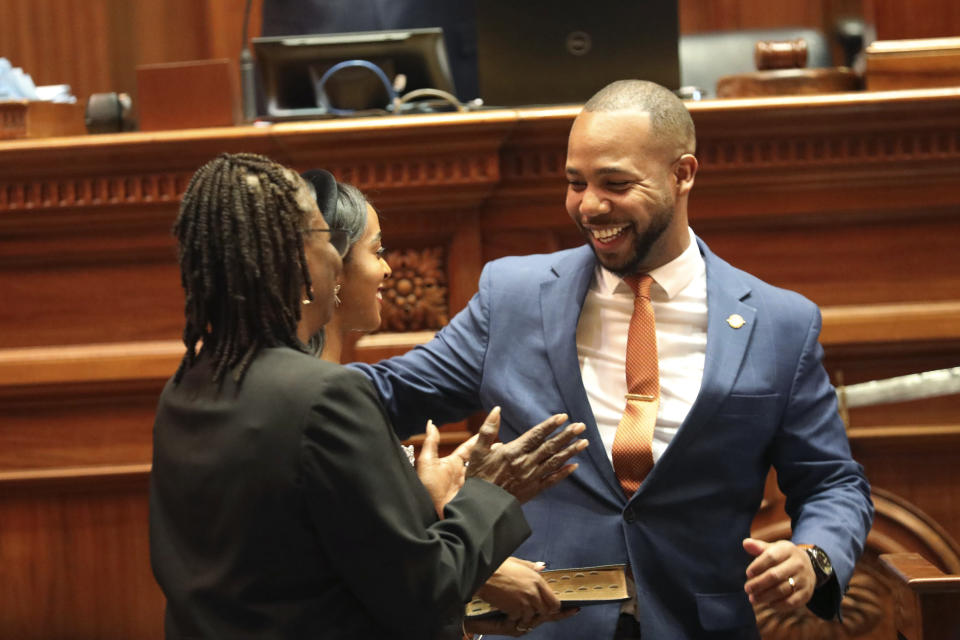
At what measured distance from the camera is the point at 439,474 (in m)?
1.67

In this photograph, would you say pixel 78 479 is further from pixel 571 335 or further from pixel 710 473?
pixel 710 473

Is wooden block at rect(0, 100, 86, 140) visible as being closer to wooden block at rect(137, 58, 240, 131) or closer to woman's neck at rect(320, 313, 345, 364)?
wooden block at rect(137, 58, 240, 131)

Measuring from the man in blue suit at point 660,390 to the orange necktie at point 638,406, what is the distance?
0.10ft

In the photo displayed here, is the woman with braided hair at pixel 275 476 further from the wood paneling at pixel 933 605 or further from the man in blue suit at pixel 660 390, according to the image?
the wood paneling at pixel 933 605

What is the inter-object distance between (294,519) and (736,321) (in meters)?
1.09

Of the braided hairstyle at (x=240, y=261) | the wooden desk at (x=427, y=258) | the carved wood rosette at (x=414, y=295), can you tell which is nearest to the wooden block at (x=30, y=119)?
the wooden desk at (x=427, y=258)

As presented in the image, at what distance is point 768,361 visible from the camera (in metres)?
2.19

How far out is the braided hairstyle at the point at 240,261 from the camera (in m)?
1.50

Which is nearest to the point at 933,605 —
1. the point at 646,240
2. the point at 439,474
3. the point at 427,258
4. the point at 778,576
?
the point at 778,576

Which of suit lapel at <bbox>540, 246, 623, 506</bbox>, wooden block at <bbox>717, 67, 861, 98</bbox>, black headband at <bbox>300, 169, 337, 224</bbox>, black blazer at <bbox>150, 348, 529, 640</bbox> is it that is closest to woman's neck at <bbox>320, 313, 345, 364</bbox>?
black headband at <bbox>300, 169, 337, 224</bbox>

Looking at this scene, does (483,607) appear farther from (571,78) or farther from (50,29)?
(50,29)

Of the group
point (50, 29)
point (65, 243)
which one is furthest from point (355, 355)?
point (50, 29)

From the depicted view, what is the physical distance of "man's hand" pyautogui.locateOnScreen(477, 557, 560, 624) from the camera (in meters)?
1.85

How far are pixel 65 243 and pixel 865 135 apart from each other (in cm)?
205
